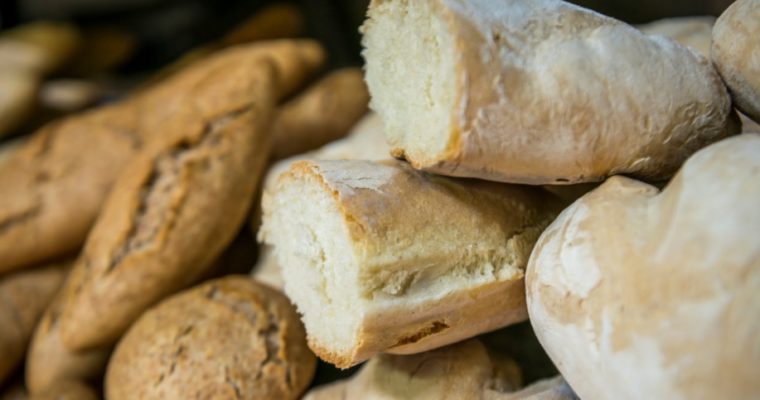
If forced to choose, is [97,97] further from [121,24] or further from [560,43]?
[560,43]

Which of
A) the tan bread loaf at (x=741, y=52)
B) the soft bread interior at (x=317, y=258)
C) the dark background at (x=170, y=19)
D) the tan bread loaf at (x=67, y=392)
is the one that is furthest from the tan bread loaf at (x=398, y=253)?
the dark background at (x=170, y=19)

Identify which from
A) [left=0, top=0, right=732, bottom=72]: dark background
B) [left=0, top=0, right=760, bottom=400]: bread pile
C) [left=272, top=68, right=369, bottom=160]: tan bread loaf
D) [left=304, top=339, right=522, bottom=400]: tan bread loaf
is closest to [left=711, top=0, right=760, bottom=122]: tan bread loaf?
[left=0, top=0, right=760, bottom=400]: bread pile

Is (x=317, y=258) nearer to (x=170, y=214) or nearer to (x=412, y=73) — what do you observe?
(x=412, y=73)

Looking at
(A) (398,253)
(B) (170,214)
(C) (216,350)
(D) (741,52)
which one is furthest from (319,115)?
(D) (741,52)

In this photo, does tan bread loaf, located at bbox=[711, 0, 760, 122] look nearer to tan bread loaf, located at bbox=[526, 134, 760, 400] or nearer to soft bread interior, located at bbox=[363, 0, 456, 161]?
tan bread loaf, located at bbox=[526, 134, 760, 400]

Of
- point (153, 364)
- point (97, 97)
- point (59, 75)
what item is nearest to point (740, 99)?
point (153, 364)
